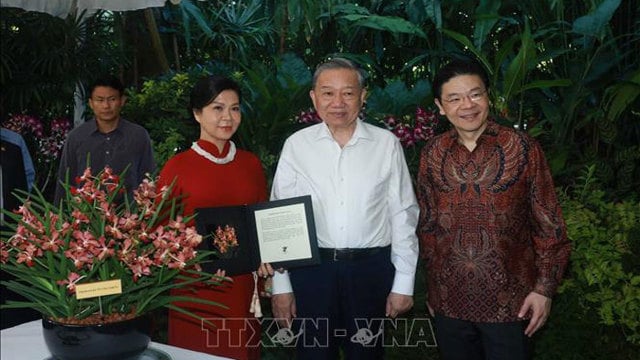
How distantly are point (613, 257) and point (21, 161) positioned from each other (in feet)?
8.95

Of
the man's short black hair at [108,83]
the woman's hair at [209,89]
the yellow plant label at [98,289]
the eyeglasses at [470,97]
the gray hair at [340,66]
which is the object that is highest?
the man's short black hair at [108,83]

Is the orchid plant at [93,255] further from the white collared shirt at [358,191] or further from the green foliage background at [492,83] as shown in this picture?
the green foliage background at [492,83]

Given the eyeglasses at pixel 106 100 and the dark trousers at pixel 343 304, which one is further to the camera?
the eyeglasses at pixel 106 100

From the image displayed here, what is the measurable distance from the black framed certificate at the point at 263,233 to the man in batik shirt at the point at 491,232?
1.56 feet

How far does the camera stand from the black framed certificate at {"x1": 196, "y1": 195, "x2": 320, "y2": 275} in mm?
2418

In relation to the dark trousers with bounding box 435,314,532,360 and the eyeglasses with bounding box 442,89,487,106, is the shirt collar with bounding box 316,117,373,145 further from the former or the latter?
the dark trousers with bounding box 435,314,532,360

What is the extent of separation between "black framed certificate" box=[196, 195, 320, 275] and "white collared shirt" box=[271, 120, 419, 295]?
0.60 ft

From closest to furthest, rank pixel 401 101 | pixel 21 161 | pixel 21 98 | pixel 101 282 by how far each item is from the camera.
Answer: pixel 101 282 < pixel 21 161 < pixel 401 101 < pixel 21 98

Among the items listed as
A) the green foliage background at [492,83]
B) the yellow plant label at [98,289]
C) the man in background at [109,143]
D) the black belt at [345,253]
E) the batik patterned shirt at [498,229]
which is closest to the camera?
the yellow plant label at [98,289]

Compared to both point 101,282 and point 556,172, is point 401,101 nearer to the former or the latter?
point 556,172

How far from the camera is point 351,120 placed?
2.61 meters

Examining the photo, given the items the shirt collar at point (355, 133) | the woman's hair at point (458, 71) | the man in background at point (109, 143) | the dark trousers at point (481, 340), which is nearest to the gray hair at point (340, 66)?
the shirt collar at point (355, 133)

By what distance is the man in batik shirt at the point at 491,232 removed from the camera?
93.1 inches

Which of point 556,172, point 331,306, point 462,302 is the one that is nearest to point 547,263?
point 462,302
